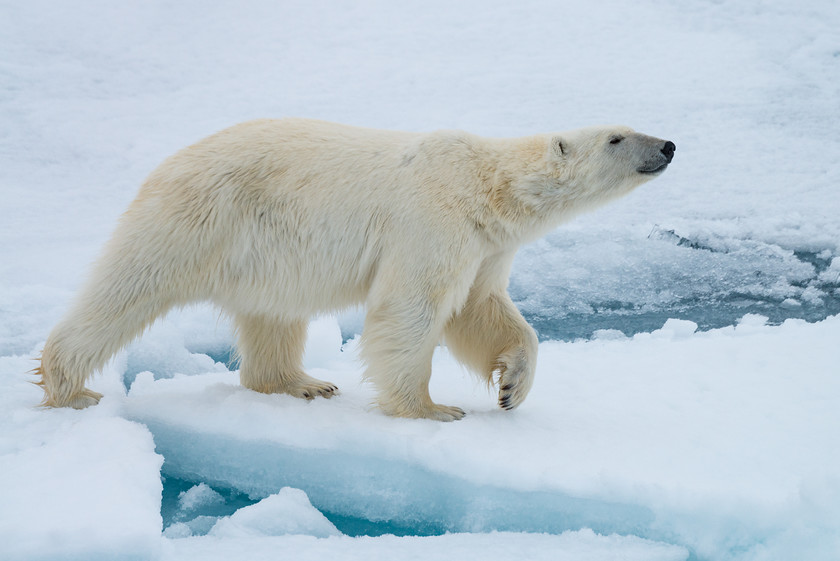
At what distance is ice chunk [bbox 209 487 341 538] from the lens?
2959 mm

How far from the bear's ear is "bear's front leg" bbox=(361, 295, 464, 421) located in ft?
2.77

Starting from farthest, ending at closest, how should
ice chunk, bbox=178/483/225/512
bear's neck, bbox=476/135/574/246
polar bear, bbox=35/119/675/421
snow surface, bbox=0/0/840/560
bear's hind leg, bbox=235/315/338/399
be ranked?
bear's hind leg, bbox=235/315/338/399
bear's neck, bbox=476/135/574/246
polar bear, bbox=35/119/675/421
ice chunk, bbox=178/483/225/512
snow surface, bbox=0/0/840/560

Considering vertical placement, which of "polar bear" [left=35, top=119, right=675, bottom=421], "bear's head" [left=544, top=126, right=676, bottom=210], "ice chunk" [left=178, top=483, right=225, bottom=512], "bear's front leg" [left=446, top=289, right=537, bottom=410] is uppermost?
"bear's head" [left=544, top=126, right=676, bottom=210]

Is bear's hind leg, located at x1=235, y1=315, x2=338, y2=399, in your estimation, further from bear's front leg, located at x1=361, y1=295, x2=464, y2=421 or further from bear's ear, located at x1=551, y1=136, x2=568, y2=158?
bear's ear, located at x1=551, y1=136, x2=568, y2=158

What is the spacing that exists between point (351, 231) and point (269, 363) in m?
0.86

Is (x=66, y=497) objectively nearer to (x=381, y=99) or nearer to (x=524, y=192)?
(x=524, y=192)

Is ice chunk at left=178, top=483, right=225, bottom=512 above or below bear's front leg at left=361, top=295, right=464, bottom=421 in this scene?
below

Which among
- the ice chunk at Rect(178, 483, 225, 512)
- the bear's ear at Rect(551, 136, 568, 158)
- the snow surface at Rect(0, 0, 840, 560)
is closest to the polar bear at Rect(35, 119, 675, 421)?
the bear's ear at Rect(551, 136, 568, 158)

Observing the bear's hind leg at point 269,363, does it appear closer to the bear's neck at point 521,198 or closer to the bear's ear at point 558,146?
the bear's neck at point 521,198

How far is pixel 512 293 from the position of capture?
6.04 meters

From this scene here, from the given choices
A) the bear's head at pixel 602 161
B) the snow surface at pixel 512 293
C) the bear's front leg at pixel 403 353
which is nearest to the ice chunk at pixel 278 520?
the snow surface at pixel 512 293

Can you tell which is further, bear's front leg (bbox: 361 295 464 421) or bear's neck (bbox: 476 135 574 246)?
bear's neck (bbox: 476 135 574 246)

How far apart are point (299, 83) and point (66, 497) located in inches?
290

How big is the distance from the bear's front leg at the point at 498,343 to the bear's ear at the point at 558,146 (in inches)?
27.2
